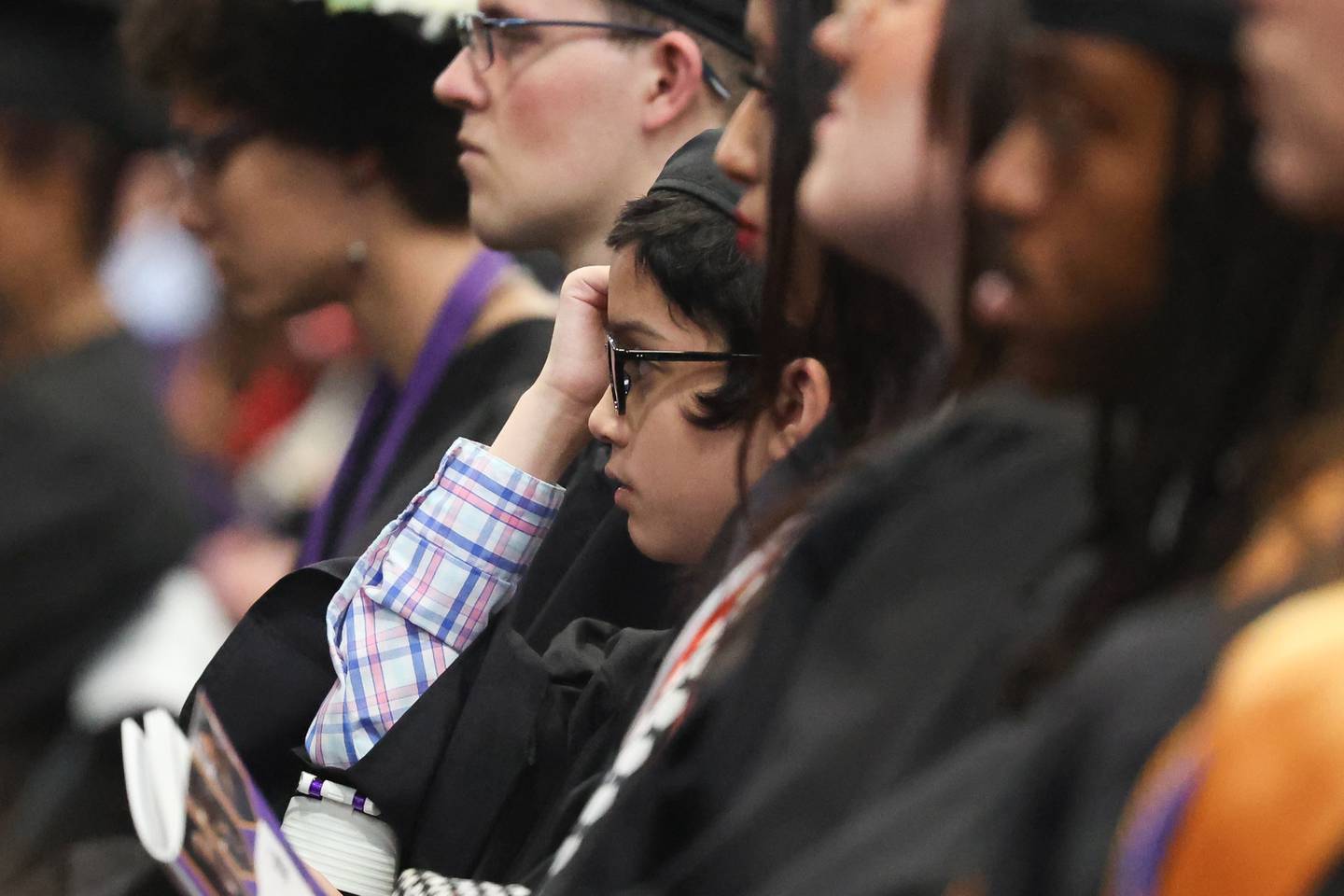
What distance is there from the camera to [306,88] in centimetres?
350

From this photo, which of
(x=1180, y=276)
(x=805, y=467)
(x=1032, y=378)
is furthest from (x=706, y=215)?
(x=1180, y=276)

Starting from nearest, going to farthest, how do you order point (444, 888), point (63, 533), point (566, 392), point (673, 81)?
point (444, 888) < point (63, 533) < point (566, 392) < point (673, 81)

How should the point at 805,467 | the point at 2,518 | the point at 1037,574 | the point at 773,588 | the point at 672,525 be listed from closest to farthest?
the point at 1037,574, the point at 773,588, the point at 805,467, the point at 2,518, the point at 672,525

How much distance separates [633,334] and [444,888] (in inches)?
30.7

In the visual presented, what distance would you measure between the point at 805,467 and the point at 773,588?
0.39 m

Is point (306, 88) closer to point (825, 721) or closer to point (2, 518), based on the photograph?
point (2, 518)

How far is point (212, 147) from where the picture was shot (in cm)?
354

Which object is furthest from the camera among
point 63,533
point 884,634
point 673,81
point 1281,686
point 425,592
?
point 673,81

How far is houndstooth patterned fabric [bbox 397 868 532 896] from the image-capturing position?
1.95 m

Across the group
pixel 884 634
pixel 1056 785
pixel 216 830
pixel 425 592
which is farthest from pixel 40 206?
pixel 1056 785

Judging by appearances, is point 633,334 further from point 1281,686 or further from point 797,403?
point 1281,686

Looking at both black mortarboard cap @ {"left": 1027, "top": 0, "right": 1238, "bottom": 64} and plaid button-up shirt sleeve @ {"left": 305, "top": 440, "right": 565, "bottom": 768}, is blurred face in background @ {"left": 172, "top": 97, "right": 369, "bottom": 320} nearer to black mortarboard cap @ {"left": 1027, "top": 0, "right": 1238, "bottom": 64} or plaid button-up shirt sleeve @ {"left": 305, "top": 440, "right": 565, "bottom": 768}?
→ plaid button-up shirt sleeve @ {"left": 305, "top": 440, "right": 565, "bottom": 768}

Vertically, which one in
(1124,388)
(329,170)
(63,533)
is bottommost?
(329,170)

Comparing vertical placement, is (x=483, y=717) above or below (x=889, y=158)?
below
